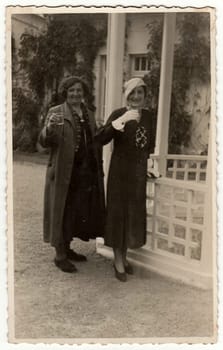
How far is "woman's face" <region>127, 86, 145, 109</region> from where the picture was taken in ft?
11.6

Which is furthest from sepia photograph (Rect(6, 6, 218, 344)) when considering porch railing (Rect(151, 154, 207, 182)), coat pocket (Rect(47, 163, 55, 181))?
porch railing (Rect(151, 154, 207, 182))

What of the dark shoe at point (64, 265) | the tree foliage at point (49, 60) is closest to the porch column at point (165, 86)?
the tree foliage at point (49, 60)

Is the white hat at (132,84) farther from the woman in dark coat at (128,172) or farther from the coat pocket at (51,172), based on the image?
the coat pocket at (51,172)

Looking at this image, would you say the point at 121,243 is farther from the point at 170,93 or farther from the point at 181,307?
the point at 170,93

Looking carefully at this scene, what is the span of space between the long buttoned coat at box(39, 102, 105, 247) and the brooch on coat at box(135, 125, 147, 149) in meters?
0.26

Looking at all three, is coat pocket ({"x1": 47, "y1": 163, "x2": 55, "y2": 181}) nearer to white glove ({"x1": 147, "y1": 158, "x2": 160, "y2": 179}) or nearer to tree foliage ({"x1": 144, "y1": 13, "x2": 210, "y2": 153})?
white glove ({"x1": 147, "y1": 158, "x2": 160, "y2": 179})

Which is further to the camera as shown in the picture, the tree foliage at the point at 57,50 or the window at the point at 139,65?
→ the window at the point at 139,65

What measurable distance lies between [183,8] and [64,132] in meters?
1.08

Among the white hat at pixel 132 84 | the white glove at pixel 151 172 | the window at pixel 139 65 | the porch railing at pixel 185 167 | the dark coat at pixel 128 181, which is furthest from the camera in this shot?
the porch railing at pixel 185 167

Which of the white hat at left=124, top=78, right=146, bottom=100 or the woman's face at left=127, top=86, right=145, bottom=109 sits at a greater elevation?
the white hat at left=124, top=78, right=146, bottom=100

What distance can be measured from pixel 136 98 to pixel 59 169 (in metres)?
0.69

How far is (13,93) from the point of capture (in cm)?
326

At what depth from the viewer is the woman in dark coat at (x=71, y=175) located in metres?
3.58
